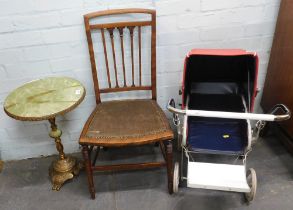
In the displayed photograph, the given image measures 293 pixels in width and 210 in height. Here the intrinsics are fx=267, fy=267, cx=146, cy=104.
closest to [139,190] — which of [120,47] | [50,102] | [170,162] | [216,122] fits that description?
[170,162]

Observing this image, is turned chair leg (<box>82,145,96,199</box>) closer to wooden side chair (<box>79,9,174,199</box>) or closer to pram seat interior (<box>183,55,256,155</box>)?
wooden side chair (<box>79,9,174,199</box>)

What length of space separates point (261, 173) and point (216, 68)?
78 cm

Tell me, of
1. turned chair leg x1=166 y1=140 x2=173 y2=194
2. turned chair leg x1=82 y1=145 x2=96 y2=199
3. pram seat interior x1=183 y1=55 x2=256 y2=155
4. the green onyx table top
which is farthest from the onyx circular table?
pram seat interior x1=183 y1=55 x2=256 y2=155

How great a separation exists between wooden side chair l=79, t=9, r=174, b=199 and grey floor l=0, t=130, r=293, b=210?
0.36ft

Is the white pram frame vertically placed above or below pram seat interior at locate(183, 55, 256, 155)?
below

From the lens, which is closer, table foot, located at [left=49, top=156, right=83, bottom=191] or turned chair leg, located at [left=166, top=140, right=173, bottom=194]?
turned chair leg, located at [left=166, top=140, right=173, bottom=194]

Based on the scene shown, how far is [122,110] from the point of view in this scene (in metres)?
1.67

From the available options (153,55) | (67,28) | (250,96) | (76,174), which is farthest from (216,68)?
(76,174)

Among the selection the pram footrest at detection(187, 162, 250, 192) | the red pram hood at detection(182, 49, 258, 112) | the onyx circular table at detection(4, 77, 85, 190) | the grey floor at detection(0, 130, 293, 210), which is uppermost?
the red pram hood at detection(182, 49, 258, 112)

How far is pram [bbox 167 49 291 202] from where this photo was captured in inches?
57.5

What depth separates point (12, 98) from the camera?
1529 millimetres

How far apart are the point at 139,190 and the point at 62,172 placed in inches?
21.4

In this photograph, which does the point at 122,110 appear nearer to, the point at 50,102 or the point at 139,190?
the point at 50,102

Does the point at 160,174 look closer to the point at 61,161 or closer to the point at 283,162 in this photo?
the point at 61,161
